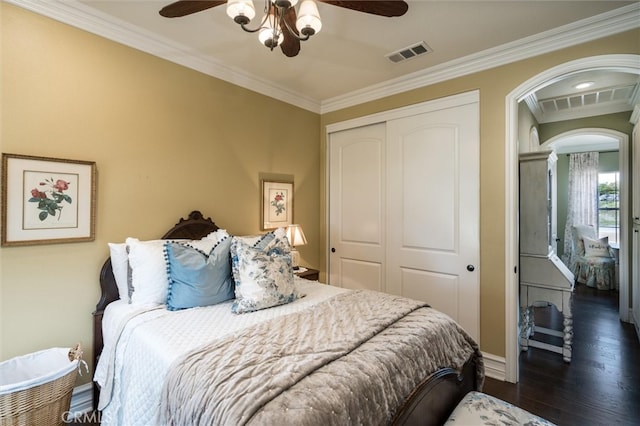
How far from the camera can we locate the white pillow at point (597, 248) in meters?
5.38

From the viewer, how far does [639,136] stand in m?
3.13

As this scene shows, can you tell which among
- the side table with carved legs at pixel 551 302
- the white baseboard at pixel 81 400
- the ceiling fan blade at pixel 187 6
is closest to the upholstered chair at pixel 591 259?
the side table with carved legs at pixel 551 302

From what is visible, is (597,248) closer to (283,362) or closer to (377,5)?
(377,5)

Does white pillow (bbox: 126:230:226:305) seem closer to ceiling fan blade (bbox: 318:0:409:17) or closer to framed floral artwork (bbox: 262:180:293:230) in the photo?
framed floral artwork (bbox: 262:180:293:230)

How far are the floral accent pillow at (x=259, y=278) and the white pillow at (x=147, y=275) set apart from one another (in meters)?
0.44

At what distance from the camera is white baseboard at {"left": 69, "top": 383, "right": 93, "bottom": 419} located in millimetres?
1963

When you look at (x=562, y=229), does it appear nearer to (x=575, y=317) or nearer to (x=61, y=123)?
(x=575, y=317)

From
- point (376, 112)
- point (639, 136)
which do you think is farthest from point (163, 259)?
point (639, 136)

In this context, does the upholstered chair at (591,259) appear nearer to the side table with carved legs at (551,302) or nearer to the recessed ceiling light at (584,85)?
the side table with carved legs at (551,302)

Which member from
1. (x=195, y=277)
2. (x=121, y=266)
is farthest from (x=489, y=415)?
(x=121, y=266)

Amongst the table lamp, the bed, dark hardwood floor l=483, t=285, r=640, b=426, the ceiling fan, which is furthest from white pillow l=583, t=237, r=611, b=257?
the ceiling fan

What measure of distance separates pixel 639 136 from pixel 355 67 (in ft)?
10.0

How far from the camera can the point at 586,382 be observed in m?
2.42

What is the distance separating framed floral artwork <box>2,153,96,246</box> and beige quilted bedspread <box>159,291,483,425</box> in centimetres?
136
